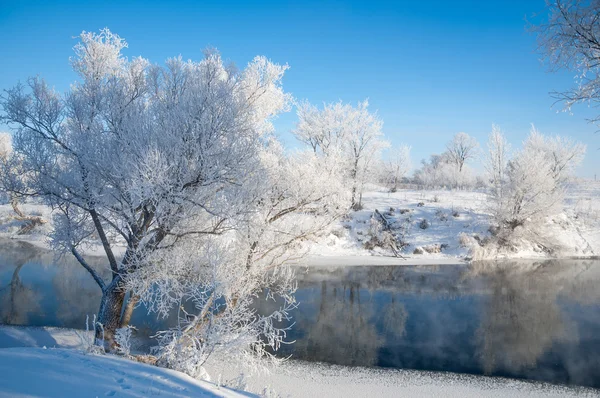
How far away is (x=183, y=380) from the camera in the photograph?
580 cm

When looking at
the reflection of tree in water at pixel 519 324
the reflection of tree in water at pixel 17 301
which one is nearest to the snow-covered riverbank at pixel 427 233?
the reflection of tree in water at pixel 17 301

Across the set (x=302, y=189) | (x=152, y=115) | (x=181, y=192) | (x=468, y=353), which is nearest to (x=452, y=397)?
(x=468, y=353)

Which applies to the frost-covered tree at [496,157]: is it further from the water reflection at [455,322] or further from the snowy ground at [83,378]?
the snowy ground at [83,378]

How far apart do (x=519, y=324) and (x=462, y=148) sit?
5644 cm

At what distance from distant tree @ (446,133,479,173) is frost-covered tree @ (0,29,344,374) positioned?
5862 cm

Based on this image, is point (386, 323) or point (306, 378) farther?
point (386, 323)

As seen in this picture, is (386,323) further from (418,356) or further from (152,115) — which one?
(152,115)

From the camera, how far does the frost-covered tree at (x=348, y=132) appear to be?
33.9 m

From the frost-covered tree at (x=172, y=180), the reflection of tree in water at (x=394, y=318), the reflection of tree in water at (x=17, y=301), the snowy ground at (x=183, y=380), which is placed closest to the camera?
the snowy ground at (x=183, y=380)

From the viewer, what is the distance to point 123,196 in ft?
29.5

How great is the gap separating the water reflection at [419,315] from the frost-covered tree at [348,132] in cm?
1477

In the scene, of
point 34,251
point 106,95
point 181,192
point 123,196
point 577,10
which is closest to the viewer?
point 577,10

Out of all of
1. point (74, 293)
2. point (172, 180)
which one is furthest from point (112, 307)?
point (74, 293)

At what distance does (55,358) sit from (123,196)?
436 centimetres
